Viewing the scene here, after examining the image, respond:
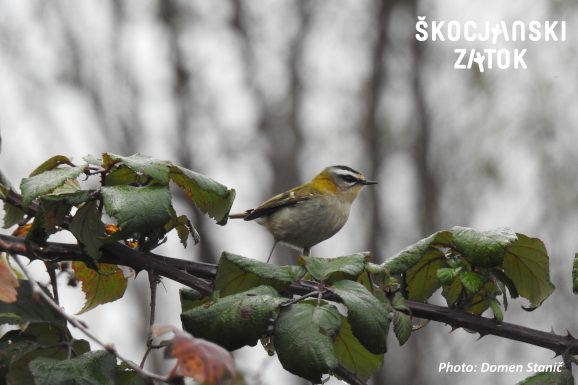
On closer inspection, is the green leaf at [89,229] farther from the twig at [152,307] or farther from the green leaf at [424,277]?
the green leaf at [424,277]

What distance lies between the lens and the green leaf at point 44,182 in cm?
166

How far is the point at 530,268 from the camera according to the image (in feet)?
6.53

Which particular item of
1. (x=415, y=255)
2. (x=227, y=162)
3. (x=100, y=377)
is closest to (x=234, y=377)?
(x=100, y=377)

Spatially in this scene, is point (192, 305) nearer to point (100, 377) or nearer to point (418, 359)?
point (100, 377)

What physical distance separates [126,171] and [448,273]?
72 centimetres

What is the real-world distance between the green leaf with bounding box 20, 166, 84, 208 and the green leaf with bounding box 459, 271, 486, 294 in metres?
0.82

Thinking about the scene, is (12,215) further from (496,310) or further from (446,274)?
(496,310)

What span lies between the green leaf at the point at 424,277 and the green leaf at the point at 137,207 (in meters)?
0.64

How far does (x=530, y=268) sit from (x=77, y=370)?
102 cm

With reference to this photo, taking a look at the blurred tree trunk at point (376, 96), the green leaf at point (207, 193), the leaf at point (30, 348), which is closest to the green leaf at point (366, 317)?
the green leaf at point (207, 193)

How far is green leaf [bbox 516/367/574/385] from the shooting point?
1805 mm

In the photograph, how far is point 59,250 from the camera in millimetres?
1781

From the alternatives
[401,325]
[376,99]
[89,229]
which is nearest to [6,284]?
[89,229]

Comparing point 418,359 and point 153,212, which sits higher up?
point 153,212
